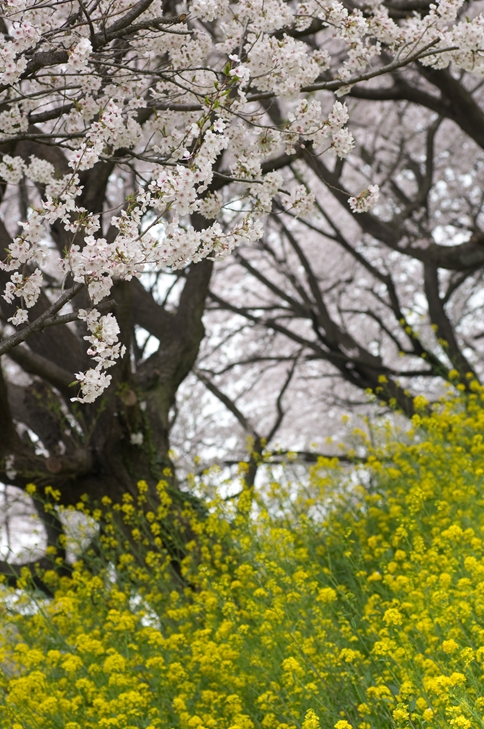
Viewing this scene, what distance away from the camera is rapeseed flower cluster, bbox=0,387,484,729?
354cm

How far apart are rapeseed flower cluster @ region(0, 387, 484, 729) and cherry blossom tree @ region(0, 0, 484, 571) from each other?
2.81 feet

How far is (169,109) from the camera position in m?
4.45

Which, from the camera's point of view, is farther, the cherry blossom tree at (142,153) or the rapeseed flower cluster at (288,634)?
the rapeseed flower cluster at (288,634)

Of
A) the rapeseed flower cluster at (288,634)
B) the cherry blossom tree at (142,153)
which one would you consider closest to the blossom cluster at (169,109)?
the cherry blossom tree at (142,153)

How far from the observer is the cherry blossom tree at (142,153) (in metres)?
3.38

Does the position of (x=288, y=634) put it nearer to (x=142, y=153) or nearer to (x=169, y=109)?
(x=142, y=153)

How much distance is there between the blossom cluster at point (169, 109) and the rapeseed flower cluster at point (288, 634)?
1551 millimetres

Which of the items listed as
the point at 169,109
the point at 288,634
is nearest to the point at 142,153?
the point at 169,109

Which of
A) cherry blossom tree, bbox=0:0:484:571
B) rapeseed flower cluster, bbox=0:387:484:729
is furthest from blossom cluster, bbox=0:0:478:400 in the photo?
rapeseed flower cluster, bbox=0:387:484:729

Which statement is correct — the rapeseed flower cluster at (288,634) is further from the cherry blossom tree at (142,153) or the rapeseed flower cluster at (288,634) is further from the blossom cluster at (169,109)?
the blossom cluster at (169,109)

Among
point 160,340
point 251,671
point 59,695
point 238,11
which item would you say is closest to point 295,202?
point 238,11

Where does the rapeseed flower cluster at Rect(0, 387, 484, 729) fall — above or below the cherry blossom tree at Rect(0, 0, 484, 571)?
below

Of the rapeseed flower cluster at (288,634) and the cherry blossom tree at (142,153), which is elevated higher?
the cherry blossom tree at (142,153)

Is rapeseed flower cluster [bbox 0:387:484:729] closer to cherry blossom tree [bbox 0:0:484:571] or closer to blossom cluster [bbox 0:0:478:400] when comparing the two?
cherry blossom tree [bbox 0:0:484:571]
